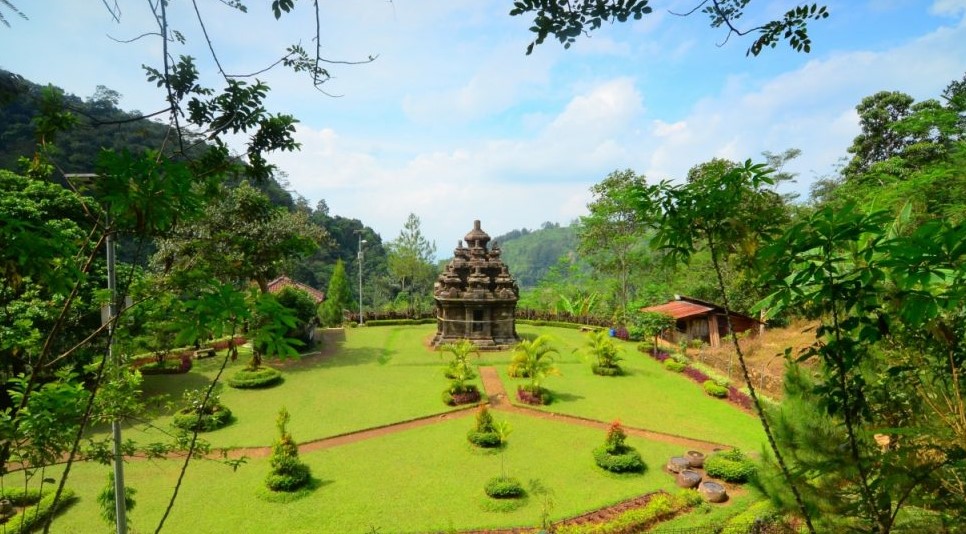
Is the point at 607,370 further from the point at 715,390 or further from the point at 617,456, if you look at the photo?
the point at 617,456

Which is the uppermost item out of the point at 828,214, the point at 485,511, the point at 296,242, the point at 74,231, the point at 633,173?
the point at 633,173

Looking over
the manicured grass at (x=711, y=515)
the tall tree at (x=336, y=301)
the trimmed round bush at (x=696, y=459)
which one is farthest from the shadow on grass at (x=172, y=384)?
the trimmed round bush at (x=696, y=459)

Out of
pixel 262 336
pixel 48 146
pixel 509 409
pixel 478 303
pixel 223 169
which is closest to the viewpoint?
pixel 262 336

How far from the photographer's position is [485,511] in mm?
10078

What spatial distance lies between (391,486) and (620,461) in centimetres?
559

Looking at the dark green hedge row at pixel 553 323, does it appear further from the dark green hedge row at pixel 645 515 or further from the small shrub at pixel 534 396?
the dark green hedge row at pixel 645 515

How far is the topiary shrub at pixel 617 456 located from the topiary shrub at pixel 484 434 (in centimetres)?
272

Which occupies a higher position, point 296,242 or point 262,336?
point 296,242

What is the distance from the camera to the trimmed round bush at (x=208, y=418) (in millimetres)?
14076

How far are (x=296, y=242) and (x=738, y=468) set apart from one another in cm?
1102

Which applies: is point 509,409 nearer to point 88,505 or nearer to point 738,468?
point 738,468

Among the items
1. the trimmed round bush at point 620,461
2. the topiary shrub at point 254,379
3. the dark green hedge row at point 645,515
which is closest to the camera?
the dark green hedge row at point 645,515

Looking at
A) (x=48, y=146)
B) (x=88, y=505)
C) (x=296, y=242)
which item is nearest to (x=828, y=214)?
(x=48, y=146)

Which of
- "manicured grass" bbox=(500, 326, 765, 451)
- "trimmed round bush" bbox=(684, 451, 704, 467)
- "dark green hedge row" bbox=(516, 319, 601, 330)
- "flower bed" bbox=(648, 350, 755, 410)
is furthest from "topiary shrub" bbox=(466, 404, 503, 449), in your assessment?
"dark green hedge row" bbox=(516, 319, 601, 330)
